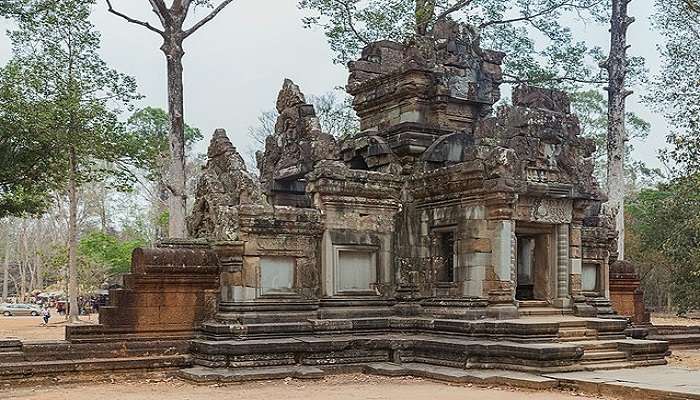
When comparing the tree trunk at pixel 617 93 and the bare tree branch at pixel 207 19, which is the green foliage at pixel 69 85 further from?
the tree trunk at pixel 617 93

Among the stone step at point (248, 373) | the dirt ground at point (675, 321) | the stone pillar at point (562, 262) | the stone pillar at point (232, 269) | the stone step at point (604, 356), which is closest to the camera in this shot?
the stone step at point (248, 373)

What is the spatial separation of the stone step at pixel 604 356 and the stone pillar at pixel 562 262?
5.10 ft

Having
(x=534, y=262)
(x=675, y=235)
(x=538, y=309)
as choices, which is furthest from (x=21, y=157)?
(x=675, y=235)

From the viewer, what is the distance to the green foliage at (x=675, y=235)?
22.2 m

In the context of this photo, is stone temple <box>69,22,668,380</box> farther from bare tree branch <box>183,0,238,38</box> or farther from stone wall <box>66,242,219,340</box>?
bare tree branch <box>183,0,238,38</box>

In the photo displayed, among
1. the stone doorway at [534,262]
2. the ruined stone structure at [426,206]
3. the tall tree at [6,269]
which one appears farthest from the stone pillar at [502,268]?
the tall tree at [6,269]

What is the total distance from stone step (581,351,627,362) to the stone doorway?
174 centimetres

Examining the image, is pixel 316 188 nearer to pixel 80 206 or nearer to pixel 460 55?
pixel 460 55

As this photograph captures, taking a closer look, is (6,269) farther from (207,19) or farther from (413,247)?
(413,247)

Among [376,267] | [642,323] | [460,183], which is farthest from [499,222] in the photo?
[642,323]

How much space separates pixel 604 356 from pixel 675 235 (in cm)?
1671

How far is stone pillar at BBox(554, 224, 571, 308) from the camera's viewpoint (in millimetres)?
13102

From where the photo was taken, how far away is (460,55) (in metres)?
14.5

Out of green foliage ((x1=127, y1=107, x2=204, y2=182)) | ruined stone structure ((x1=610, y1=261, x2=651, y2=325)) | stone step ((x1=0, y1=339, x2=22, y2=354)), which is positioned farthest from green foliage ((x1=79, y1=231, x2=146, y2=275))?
stone step ((x1=0, y1=339, x2=22, y2=354))
